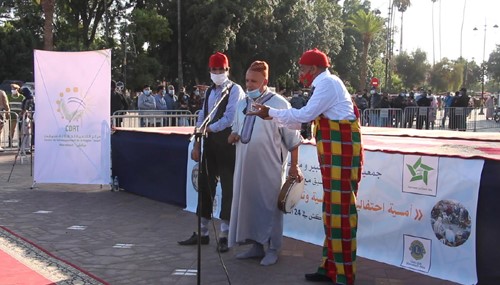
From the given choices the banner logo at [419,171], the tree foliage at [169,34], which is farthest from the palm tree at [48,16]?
the banner logo at [419,171]

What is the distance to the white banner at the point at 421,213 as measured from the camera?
4660 mm

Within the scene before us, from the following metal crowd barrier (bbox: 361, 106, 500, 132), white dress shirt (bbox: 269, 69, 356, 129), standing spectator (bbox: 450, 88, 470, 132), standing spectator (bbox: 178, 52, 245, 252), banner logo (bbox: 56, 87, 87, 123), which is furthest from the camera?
standing spectator (bbox: 450, 88, 470, 132)

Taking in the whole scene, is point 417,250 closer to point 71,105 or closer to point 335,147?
point 335,147

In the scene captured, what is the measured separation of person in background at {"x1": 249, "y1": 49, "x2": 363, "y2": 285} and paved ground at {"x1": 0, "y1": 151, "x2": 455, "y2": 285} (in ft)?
1.71

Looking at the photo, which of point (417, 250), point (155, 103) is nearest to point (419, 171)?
point (417, 250)

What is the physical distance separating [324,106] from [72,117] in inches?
223

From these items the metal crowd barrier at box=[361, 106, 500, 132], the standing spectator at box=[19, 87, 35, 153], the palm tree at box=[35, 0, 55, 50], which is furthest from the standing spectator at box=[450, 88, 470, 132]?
the palm tree at box=[35, 0, 55, 50]

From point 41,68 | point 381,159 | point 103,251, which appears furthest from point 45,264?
point 41,68

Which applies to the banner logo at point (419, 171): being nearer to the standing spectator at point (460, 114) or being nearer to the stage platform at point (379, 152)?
the stage platform at point (379, 152)

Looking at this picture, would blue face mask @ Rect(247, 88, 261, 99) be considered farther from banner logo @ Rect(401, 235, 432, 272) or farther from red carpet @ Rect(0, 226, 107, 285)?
red carpet @ Rect(0, 226, 107, 285)

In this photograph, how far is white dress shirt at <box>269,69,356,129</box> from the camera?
448 centimetres

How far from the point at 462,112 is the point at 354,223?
18037 millimetres

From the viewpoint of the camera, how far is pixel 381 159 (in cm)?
543

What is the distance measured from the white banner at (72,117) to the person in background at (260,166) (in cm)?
415
